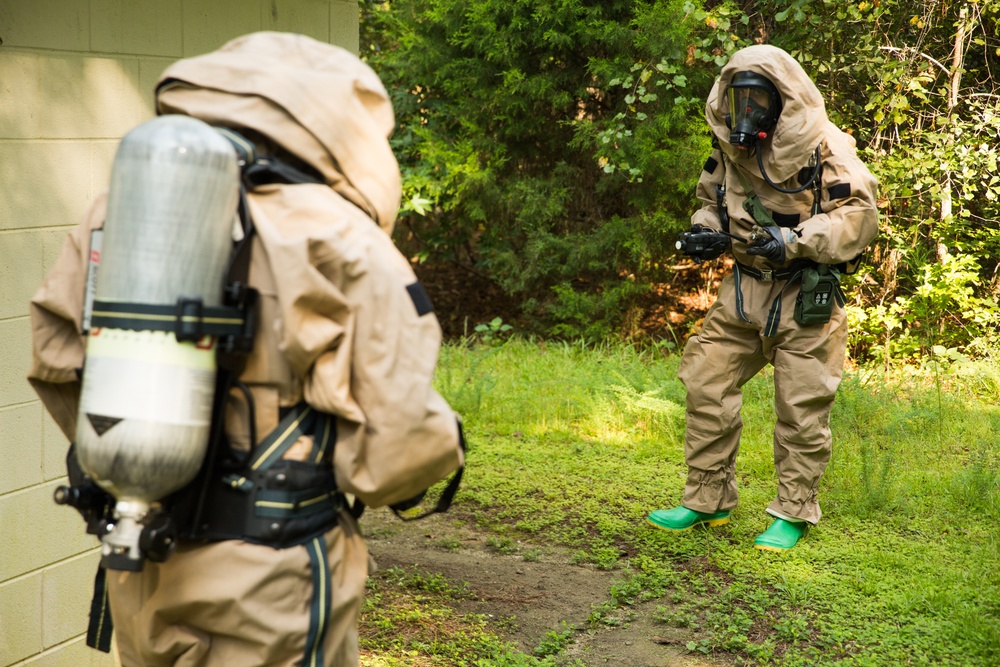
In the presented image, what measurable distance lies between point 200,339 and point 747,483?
4.64m

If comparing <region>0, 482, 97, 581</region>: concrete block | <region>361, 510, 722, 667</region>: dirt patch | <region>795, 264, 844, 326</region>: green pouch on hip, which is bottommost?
<region>361, 510, 722, 667</region>: dirt patch

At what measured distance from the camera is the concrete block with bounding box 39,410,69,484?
3.43m

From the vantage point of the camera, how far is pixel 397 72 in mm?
10133

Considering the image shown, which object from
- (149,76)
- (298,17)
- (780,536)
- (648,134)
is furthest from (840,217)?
(648,134)

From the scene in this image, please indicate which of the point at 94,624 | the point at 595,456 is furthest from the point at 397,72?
the point at 94,624

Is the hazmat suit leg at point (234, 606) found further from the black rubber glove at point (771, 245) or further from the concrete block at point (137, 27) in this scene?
the black rubber glove at point (771, 245)

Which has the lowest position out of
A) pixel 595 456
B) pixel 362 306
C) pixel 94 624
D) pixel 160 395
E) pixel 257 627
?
pixel 595 456

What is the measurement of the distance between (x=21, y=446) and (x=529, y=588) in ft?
7.49

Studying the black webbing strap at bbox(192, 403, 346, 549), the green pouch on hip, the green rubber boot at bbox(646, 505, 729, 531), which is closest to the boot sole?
the green rubber boot at bbox(646, 505, 729, 531)

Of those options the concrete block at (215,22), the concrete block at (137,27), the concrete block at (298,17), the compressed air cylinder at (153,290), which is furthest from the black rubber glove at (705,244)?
the compressed air cylinder at (153,290)

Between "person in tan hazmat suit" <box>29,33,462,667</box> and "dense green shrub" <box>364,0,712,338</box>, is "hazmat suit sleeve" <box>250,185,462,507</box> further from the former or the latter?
"dense green shrub" <box>364,0,712,338</box>

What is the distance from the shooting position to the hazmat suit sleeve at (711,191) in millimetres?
5016

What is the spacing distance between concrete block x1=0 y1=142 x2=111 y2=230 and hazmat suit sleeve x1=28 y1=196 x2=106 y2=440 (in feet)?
3.23

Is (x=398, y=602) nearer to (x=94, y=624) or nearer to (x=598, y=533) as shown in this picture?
(x=598, y=533)
